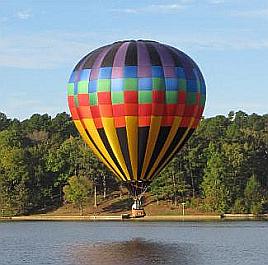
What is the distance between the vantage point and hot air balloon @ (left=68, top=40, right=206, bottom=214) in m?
46.8

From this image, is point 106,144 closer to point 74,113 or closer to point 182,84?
point 74,113

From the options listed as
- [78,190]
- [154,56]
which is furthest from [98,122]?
[78,190]

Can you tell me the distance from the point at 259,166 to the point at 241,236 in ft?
136

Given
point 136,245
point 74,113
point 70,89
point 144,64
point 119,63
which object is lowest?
point 136,245

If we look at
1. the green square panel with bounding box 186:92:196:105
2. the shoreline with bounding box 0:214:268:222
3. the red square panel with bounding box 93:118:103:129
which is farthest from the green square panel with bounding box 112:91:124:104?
the shoreline with bounding box 0:214:268:222

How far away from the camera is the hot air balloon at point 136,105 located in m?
46.8

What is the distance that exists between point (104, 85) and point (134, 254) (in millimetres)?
8987

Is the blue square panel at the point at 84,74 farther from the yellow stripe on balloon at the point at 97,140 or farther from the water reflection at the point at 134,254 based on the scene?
the water reflection at the point at 134,254

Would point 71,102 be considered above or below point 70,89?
below

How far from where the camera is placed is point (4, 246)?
177ft

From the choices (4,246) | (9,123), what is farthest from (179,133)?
(9,123)

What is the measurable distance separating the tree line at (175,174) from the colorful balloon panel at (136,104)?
4363 centimetres

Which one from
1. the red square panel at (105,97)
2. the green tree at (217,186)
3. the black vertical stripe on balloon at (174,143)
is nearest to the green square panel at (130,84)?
the red square panel at (105,97)

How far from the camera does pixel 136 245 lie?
5372 centimetres
